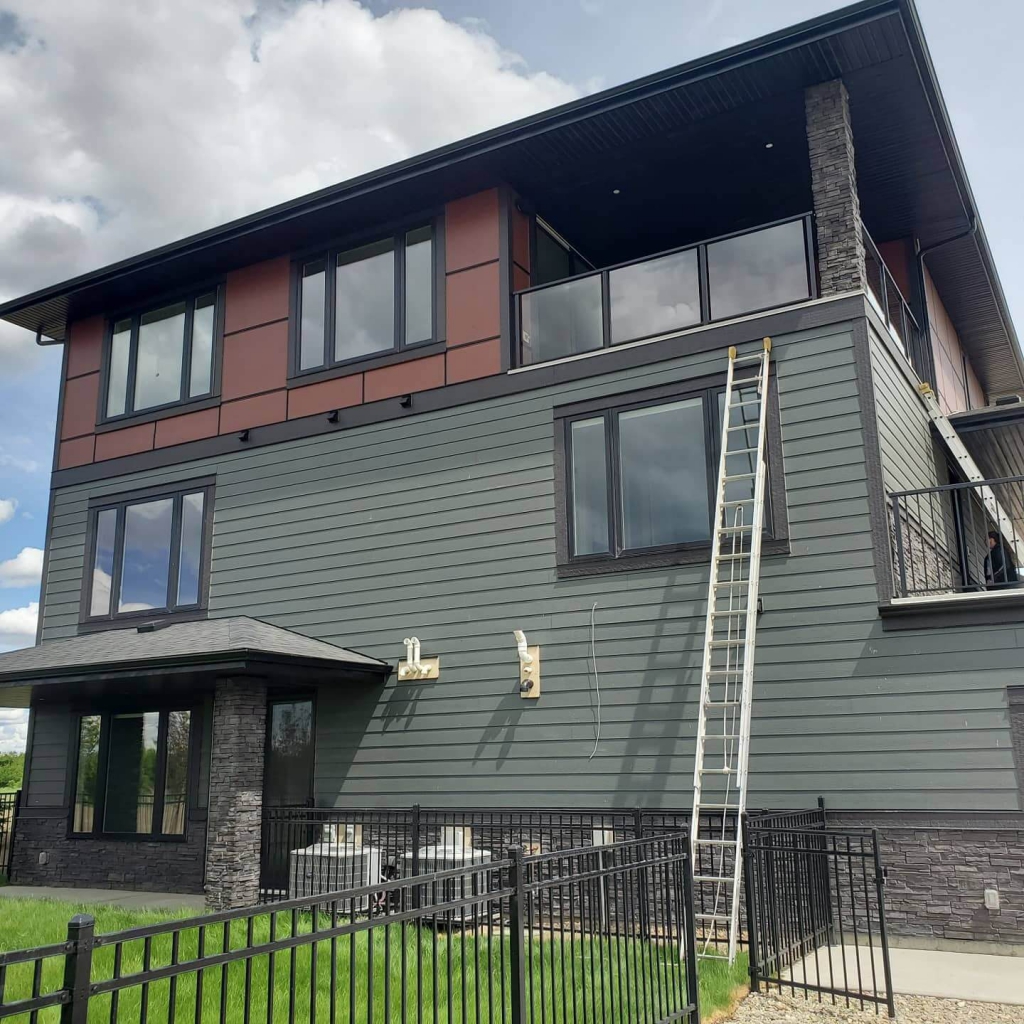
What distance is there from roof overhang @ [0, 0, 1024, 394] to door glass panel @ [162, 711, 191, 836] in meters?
6.49

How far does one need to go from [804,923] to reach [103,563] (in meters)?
11.2

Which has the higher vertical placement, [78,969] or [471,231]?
[471,231]

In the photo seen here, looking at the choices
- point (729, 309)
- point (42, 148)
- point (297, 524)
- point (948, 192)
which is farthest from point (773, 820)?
point (42, 148)

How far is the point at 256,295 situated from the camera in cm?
1413

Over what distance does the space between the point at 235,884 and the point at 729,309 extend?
315 inches

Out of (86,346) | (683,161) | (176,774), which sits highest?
(683,161)

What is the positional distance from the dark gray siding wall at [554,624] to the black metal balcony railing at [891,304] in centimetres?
188

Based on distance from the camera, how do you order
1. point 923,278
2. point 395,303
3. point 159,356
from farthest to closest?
point 159,356, point 923,278, point 395,303

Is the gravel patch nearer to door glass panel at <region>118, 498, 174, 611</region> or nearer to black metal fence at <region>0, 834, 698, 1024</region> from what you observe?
black metal fence at <region>0, 834, 698, 1024</region>

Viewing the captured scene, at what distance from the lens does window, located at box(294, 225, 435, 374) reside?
12797 mm

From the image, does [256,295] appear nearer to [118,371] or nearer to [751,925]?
[118,371]

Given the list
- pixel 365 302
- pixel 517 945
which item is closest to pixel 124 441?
pixel 365 302

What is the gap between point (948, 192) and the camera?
12.4m

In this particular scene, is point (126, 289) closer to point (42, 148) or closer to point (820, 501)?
point (42, 148)
